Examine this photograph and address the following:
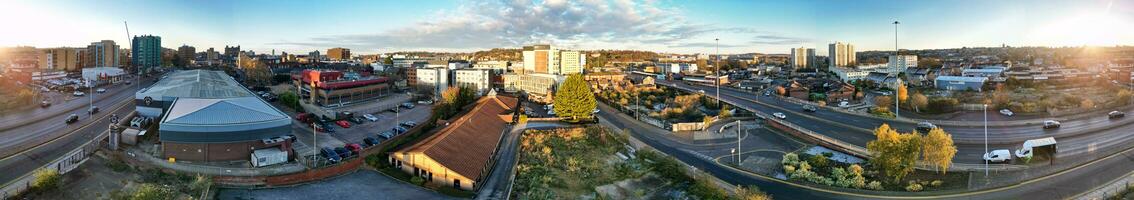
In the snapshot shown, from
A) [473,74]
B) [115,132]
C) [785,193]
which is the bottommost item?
[785,193]

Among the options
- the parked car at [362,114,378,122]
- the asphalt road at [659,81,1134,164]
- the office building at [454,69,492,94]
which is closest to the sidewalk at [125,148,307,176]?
the parked car at [362,114,378,122]

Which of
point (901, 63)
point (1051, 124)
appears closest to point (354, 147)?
point (1051, 124)

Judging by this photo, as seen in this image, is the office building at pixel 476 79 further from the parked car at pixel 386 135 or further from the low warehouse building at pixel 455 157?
the low warehouse building at pixel 455 157

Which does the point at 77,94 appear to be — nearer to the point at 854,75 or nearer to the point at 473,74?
the point at 473,74

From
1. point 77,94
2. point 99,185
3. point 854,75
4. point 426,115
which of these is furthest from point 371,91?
point 854,75

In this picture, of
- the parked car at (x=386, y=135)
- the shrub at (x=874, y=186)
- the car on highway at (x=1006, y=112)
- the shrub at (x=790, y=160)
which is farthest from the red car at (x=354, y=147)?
the car on highway at (x=1006, y=112)

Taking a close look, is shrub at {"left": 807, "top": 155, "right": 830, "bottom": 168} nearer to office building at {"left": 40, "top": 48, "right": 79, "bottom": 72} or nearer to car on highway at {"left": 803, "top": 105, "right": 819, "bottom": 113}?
car on highway at {"left": 803, "top": 105, "right": 819, "bottom": 113}
